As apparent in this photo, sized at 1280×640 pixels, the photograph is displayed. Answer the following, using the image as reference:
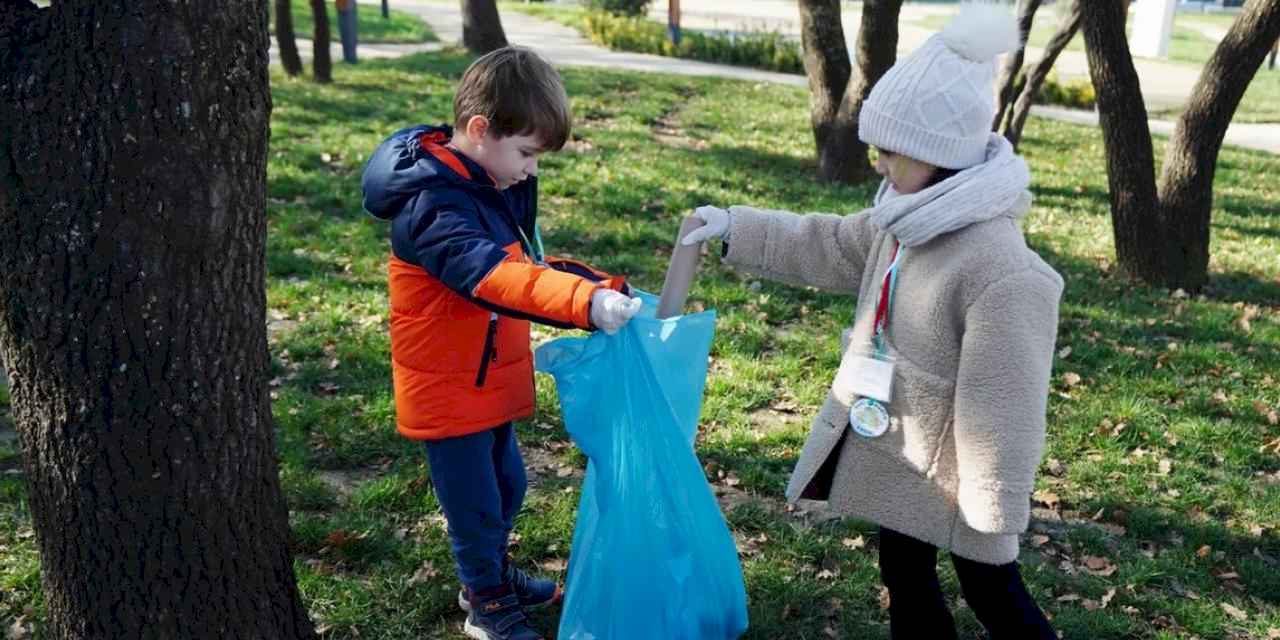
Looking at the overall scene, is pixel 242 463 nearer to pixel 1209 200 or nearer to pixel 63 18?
pixel 63 18

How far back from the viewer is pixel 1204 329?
233 inches

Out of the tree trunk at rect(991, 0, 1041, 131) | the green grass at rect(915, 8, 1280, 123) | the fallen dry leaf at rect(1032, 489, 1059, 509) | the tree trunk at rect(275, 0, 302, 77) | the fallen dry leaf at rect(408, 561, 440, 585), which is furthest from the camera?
the green grass at rect(915, 8, 1280, 123)

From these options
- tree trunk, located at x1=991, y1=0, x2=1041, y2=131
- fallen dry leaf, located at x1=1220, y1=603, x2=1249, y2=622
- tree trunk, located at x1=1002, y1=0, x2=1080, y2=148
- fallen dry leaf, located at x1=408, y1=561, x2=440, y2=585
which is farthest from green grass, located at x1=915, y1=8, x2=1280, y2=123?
fallen dry leaf, located at x1=408, y1=561, x2=440, y2=585

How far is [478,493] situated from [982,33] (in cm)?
159

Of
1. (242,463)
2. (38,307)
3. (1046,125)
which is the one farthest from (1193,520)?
(1046,125)

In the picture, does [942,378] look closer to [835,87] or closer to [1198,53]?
[835,87]

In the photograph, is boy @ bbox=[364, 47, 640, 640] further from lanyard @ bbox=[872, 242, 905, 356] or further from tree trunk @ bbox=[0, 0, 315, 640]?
lanyard @ bbox=[872, 242, 905, 356]

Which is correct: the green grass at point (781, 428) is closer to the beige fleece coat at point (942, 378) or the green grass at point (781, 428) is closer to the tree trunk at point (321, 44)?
the beige fleece coat at point (942, 378)

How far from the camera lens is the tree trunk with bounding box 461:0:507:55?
14.3 meters

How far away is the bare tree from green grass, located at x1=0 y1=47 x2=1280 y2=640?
0.78ft

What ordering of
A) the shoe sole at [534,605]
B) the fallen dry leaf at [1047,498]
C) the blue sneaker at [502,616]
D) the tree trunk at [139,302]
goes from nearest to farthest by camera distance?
the tree trunk at [139,302]
the blue sneaker at [502,616]
the shoe sole at [534,605]
the fallen dry leaf at [1047,498]

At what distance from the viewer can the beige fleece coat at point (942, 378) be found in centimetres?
238

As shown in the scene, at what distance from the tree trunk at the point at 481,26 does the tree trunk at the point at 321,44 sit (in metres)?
2.59

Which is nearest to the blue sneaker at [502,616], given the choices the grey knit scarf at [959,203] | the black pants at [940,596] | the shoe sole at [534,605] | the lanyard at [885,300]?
the shoe sole at [534,605]
